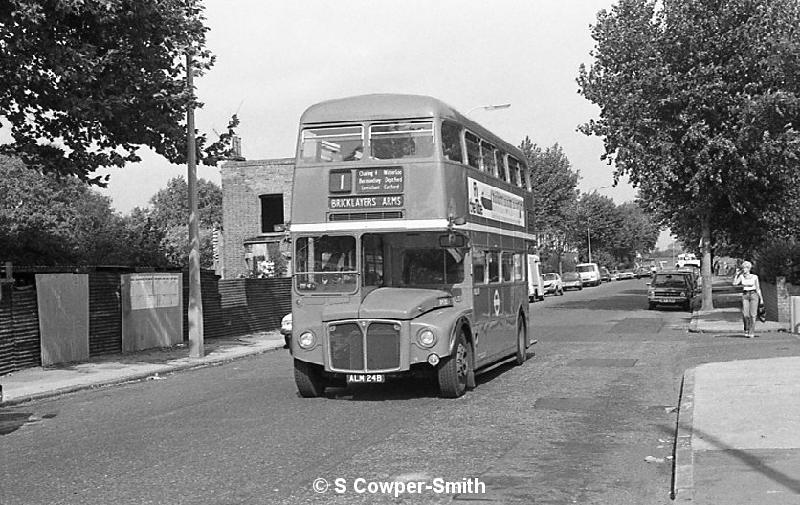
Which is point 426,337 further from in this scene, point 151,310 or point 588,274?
point 588,274

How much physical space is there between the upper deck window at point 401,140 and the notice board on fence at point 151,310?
37.6 ft

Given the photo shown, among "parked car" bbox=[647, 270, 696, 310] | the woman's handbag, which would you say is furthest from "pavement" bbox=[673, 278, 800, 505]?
"parked car" bbox=[647, 270, 696, 310]

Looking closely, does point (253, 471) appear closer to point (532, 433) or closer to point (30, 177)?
point (532, 433)

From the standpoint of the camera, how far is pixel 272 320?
31172 millimetres

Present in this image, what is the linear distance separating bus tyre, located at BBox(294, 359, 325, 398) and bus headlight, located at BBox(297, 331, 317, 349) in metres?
0.37

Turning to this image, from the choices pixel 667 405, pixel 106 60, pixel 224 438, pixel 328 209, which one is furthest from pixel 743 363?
pixel 106 60

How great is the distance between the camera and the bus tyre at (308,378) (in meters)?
12.9

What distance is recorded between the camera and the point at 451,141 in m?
13.2

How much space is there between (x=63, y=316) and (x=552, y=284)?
130 feet

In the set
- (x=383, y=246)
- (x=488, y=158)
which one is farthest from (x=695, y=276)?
(x=383, y=246)

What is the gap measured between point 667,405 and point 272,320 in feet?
68.0

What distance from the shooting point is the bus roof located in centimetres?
1294

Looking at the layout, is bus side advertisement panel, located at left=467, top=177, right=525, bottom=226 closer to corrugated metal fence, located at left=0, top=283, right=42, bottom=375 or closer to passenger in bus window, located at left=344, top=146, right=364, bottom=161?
passenger in bus window, located at left=344, top=146, right=364, bottom=161

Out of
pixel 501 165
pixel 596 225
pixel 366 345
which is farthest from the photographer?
pixel 596 225
